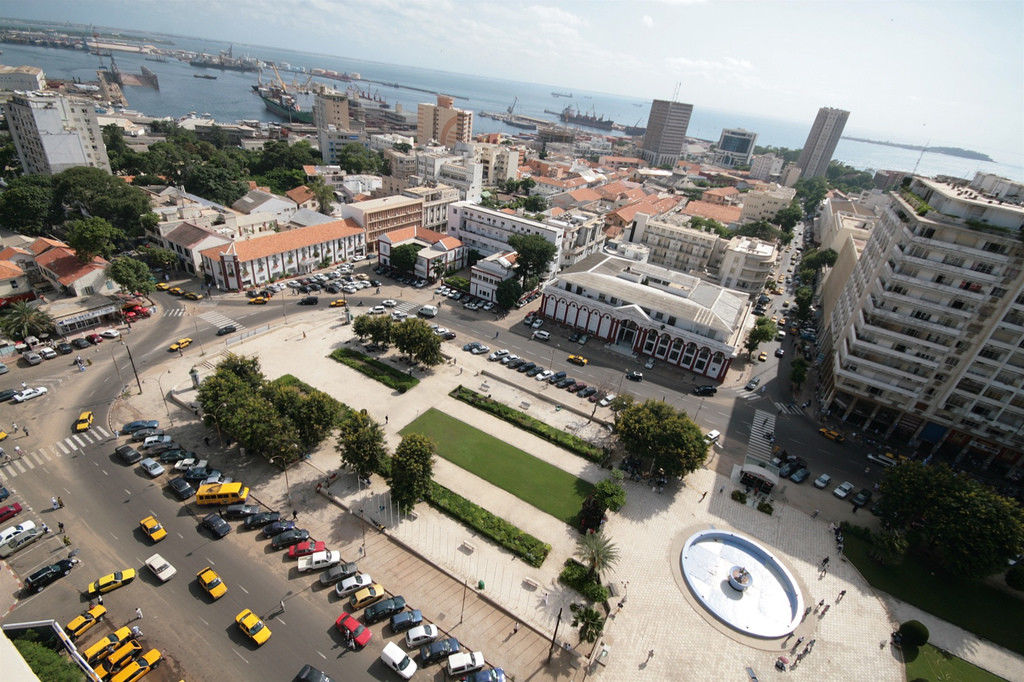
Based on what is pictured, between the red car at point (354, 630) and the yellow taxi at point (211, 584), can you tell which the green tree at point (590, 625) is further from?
the yellow taxi at point (211, 584)

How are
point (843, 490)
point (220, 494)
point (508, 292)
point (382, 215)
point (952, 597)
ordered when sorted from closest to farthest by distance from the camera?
point (220, 494) → point (952, 597) → point (843, 490) → point (508, 292) → point (382, 215)

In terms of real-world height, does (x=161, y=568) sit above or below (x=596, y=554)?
below

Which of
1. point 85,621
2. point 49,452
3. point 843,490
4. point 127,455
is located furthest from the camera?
point 843,490

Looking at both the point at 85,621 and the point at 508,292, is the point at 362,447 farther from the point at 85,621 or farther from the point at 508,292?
the point at 508,292

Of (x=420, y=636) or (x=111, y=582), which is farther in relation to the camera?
(x=111, y=582)

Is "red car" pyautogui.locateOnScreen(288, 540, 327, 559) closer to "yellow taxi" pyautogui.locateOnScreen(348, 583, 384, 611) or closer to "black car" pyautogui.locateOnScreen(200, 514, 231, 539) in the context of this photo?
"yellow taxi" pyautogui.locateOnScreen(348, 583, 384, 611)

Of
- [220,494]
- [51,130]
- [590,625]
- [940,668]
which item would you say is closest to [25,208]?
[51,130]

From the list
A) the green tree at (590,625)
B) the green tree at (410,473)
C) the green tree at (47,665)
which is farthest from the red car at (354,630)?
the green tree at (590,625)
